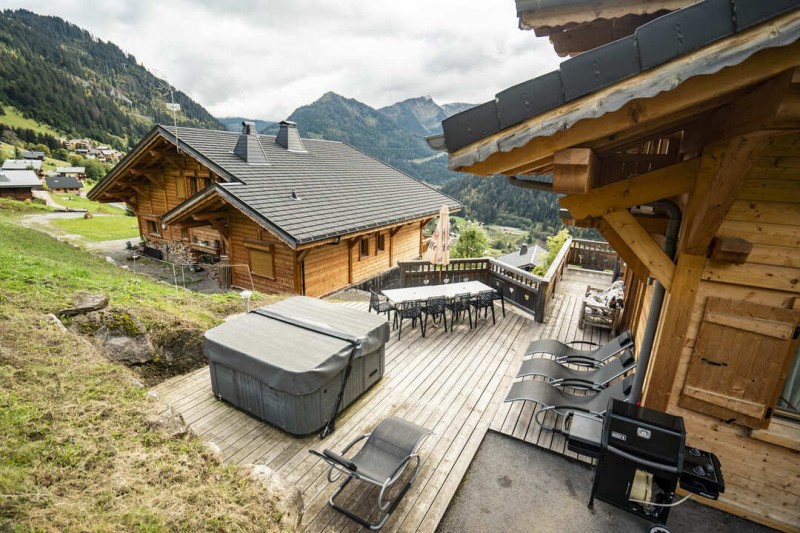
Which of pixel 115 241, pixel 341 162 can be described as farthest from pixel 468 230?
pixel 115 241

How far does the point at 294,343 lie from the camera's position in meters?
4.96

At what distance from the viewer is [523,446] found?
471cm

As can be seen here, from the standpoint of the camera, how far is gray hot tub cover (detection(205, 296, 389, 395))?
14.3ft

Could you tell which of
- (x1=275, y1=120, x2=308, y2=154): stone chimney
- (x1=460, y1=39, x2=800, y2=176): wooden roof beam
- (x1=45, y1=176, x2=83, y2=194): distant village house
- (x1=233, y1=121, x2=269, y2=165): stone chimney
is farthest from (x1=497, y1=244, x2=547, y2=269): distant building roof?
(x1=45, y1=176, x2=83, y2=194): distant village house

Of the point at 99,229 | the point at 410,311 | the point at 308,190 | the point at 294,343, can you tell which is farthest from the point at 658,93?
the point at 99,229

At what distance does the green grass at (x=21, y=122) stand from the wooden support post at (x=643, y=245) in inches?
5020

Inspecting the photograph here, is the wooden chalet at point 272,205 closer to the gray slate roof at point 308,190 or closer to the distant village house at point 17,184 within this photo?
the gray slate roof at point 308,190

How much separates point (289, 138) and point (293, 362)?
1595 centimetres

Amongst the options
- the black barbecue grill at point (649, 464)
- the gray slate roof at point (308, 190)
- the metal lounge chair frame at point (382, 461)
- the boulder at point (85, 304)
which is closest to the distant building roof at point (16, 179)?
the gray slate roof at point (308, 190)

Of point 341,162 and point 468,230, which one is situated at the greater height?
point 341,162

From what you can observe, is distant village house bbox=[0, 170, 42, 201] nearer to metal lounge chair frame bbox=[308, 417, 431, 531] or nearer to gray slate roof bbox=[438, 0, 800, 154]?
metal lounge chair frame bbox=[308, 417, 431, 531]

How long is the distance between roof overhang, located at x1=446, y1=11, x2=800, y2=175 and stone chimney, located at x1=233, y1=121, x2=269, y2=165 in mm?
13764

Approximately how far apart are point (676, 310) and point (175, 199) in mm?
18698

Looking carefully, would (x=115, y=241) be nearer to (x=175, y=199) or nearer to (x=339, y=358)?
(x=175, y=199)
